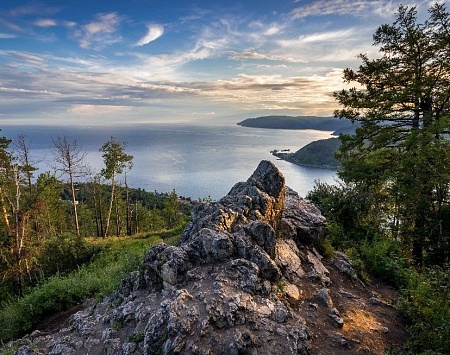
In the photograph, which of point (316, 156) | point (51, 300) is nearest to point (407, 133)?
point (51, 300)

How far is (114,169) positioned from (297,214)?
2488cm

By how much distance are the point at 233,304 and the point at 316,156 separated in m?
118

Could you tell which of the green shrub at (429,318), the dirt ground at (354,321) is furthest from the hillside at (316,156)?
the green shrub at (429,318)

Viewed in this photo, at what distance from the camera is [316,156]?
117 m

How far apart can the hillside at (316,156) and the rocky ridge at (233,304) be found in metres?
99.5

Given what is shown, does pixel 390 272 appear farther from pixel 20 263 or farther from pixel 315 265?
pixel 20 263

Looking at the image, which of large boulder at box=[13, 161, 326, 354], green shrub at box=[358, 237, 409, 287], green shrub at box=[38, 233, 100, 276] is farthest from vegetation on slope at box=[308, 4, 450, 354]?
green shrub at box=[38, 233, 100, 276]

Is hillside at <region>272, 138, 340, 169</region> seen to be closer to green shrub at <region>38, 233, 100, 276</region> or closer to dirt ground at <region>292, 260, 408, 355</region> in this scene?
green shrub at <region>38, 233, 100, 276</region>

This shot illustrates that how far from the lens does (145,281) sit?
679 centimetres

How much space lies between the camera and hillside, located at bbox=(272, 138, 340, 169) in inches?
4326

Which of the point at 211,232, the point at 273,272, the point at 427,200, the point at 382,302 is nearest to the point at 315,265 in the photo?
the point at 382,302

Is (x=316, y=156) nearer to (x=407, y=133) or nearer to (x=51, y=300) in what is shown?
(x=407, y=133)

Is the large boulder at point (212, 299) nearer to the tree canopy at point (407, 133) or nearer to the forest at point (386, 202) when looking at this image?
the forest at point (386, 202)

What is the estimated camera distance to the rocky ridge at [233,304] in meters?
5.21
